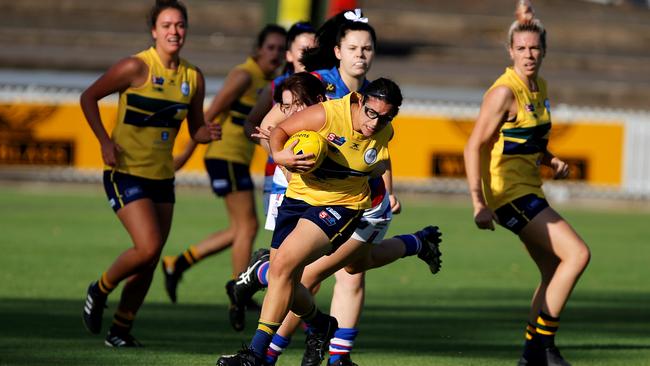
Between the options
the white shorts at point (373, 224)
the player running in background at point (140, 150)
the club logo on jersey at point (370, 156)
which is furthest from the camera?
the player running in background at point (140, 150)

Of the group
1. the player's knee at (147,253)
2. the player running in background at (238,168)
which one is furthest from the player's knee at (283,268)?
the player running in background at (238,168)

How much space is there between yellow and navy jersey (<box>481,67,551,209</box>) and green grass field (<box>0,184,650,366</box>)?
1.09m

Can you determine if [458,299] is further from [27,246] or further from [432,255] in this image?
[27,246]

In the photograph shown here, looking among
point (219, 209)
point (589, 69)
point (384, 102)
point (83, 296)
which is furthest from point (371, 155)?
point (589, 69)

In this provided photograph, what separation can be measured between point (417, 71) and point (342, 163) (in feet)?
78.3

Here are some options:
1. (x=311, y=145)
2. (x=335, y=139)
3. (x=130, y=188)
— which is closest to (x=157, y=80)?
(x=130, y=188)

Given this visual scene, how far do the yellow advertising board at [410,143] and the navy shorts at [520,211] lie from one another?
47.5ft

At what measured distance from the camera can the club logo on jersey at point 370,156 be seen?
23.6 ft

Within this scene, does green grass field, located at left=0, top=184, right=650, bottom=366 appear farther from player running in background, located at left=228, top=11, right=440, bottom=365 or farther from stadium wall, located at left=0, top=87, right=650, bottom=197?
stadium wall, located at left=0, top=87, right=650, bottom=197

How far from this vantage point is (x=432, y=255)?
8.48m

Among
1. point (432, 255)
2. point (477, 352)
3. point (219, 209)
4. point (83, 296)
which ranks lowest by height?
point (219, 209)

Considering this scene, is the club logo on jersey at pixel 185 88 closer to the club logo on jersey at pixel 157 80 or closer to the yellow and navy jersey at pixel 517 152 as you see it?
the club logo on jersey at pixel 157 80

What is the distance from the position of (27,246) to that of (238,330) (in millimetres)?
6379

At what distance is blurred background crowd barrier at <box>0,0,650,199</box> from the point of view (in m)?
23.3
